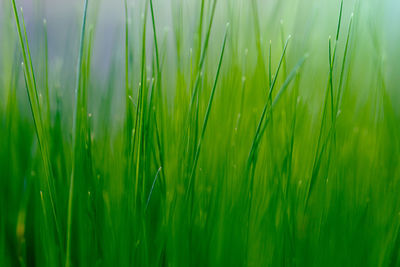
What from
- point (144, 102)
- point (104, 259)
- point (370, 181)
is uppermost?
point (144, 102)

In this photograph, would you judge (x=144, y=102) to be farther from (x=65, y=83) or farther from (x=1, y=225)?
(x=65, y=83)

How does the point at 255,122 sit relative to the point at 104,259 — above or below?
above

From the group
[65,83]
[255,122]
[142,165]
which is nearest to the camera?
[142,165]

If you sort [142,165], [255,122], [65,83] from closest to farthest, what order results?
[142,165], [255,122], [65,83]

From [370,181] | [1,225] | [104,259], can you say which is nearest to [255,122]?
[370,181]

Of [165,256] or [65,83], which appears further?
[65,83]

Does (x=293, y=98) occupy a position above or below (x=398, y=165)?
above

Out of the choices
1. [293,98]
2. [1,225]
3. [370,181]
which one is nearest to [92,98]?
[1,225]

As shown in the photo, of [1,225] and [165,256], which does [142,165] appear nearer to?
[165,256]

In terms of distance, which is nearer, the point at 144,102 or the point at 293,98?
the point at 144,102
